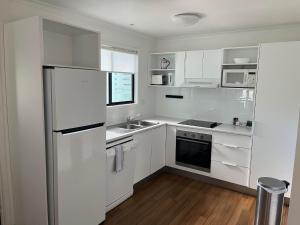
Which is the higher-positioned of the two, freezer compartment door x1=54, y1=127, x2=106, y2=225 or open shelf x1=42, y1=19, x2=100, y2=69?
open shelf x1=42, y1=19, x2=100, y2=69

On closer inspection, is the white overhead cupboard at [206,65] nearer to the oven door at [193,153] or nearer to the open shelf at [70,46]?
the oven door at [193,153]

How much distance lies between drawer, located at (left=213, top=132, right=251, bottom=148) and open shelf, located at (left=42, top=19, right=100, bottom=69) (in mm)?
2049

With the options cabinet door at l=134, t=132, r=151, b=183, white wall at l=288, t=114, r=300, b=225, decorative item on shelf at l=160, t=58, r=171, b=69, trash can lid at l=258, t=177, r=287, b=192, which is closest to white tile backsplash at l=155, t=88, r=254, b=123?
decorative item on shelf at l=160, t=58, r=171, b=69

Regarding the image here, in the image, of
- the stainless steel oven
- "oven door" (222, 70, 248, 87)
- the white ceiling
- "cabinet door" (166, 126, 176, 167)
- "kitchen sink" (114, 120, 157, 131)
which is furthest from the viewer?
"cabinet door" (166, 126, 176, 167)

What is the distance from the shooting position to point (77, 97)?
211 centimetres

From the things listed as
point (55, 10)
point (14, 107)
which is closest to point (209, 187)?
point (14, 107)

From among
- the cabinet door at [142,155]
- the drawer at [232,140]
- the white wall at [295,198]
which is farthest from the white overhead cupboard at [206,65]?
the white wall at [295,198]

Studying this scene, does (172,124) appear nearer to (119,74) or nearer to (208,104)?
(208,104)

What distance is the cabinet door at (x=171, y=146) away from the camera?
12.6 ft

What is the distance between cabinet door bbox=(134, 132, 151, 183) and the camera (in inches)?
130

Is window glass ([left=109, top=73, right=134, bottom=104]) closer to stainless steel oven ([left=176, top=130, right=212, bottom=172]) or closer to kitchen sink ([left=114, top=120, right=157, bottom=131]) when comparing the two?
kitchen sink ([left=114, top=120, right=157, bottom=131])

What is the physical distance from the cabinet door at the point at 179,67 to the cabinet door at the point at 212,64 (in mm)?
397

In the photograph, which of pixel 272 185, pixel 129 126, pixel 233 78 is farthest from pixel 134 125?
pixel 272 185

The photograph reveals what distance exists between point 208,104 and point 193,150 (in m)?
0.91
